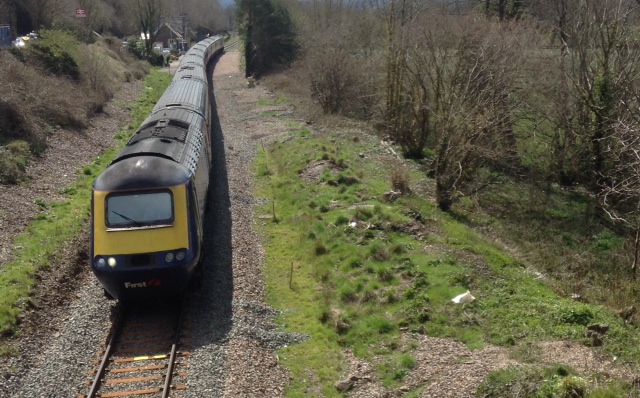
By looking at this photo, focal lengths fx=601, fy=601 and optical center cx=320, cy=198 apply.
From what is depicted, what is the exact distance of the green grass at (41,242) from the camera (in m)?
11.4

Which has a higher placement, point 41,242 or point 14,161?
point 14,161

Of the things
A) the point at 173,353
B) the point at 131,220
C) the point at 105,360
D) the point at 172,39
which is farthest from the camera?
the point at 172,39

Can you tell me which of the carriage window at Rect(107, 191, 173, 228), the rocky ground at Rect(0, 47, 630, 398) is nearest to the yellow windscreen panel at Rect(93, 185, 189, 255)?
the carriage window at Rect(107, 191, 173, 228)

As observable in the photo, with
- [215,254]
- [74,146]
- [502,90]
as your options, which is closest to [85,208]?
[215,254]

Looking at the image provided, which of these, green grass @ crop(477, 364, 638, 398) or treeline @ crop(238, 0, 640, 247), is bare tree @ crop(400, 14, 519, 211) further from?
green grass @ crop(477, 364, 638, 398)

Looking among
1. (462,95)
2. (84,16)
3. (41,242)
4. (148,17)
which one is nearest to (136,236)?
(41,242)

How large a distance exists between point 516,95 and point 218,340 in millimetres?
15179

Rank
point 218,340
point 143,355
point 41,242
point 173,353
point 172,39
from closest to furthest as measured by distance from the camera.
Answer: point 173,353 < point 143,355 < point 218,340 < point 41,242 < point 172,39

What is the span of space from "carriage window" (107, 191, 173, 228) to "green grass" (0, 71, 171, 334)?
243 cm

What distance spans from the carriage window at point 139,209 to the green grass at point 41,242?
2.43 meters

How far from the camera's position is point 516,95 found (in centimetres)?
2134

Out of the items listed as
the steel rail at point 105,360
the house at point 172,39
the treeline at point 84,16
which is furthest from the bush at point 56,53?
the house at point 172,39

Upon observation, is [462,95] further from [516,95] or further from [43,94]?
[43,94]

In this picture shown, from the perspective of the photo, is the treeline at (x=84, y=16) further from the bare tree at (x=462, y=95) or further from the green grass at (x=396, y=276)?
the green grass at (x=396, y=276)
